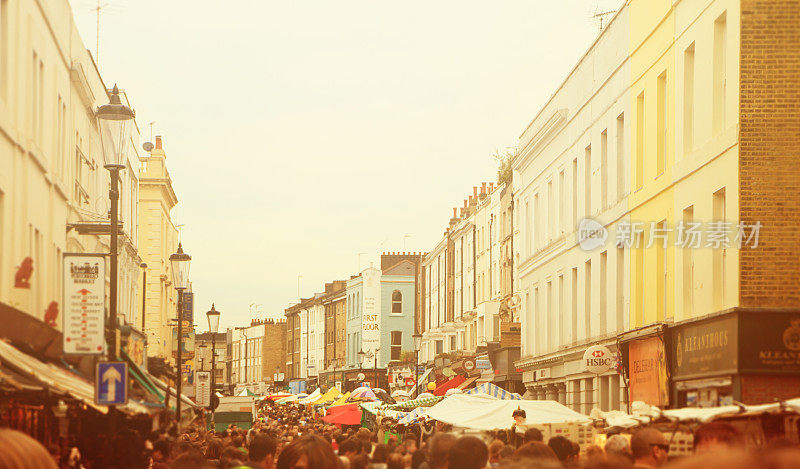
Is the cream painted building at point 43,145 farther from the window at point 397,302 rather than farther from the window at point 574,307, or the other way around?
the window at point 397,302

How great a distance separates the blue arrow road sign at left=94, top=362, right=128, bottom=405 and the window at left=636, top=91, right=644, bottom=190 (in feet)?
50.5

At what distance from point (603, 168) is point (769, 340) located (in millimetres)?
12459

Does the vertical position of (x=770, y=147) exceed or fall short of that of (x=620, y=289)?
it exceeds it

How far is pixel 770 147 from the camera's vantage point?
64.6ft

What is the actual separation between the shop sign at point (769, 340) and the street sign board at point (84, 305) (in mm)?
10358

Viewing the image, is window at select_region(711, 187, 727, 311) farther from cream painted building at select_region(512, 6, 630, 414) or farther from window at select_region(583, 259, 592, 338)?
window at select_region(583, 259, 592, 338)

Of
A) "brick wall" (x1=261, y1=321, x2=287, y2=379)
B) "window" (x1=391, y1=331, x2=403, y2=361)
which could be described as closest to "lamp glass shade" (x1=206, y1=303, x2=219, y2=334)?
"window" (x1=391, y1=331, x2=403, y2=361)

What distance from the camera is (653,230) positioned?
26156mm

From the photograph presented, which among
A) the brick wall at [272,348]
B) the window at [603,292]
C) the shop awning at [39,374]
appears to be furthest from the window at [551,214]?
the brick wall at [272,348]

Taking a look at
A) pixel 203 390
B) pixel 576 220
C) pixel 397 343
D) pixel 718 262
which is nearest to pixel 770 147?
Result: pixel 718 262

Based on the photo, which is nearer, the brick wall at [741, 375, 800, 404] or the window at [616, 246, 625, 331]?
the brick wall at [741, 375, 800, 404]

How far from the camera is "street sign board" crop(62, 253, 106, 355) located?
55.1 ft

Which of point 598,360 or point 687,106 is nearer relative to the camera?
point 687,106

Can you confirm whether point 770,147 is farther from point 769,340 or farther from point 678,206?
point 678,206
